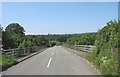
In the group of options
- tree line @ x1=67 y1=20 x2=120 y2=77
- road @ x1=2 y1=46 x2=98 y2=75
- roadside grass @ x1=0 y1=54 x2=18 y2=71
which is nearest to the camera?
tree line @ x1=67 y1=20 x2=120 y2=77

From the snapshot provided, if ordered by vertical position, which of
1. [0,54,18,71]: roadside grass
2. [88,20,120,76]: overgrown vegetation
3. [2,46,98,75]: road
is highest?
[88,20,120,76]: overgrown vegetation

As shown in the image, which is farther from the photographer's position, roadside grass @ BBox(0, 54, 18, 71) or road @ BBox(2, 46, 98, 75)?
roadside grass @ BBox(0, 54, 18, 71)

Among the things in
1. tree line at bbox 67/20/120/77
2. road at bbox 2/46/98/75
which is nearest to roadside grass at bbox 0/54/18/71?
road at bbox 2/46/98/75

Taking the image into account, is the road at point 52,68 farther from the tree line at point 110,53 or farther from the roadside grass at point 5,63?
the tree line at point 110,53

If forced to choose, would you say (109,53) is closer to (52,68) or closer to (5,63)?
(52,68)

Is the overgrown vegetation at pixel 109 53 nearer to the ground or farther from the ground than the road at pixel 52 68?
farther from the ground

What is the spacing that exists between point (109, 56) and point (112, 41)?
1783mm

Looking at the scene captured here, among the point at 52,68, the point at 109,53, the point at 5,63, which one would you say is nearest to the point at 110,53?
the point at 109,53

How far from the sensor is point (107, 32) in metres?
23.7

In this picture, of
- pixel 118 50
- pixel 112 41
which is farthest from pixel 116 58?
pixel 112 41

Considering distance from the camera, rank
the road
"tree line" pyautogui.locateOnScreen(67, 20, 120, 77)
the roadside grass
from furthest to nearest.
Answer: the roadside grass → the road → "tree line" pyautogui.locateOnScreen(67, 20, 120, 77)

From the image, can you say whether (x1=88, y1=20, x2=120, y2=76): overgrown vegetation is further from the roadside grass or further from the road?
the roadside grass

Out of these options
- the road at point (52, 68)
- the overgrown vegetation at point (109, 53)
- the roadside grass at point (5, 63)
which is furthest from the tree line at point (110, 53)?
the roadside grass at point (5, 63)

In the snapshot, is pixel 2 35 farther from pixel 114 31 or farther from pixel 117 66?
pixel 117 66
